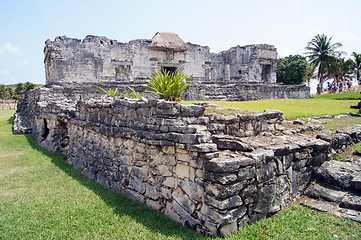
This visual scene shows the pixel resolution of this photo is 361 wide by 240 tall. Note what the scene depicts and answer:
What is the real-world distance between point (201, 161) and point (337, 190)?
2607 mm

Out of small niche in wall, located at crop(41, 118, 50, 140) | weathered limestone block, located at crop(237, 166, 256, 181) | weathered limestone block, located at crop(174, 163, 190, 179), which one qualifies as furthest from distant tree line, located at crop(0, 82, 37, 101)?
weathered limestone block, located at crop(237, 166, 256, 181)

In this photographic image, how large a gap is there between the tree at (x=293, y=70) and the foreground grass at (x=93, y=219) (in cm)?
2696

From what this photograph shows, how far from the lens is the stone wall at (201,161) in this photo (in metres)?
3.50

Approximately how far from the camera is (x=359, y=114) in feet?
28.6

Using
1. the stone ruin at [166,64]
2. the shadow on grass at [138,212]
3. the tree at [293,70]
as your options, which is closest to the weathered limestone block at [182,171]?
the shadow on grass at [138,212]

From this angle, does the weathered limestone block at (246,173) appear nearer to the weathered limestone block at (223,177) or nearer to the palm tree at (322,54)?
the weathered limestone block at (223,177)

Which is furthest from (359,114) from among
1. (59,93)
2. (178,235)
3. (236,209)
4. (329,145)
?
(59,93)

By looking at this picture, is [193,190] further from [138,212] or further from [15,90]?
[15,90]

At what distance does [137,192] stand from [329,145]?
151 inches

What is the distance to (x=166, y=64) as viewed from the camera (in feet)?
71.6

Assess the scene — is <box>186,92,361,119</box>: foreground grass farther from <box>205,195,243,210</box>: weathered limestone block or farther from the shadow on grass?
the shadow on grass

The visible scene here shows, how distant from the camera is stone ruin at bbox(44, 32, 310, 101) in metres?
13.6

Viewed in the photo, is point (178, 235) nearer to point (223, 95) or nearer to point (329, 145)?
point (329, 145)

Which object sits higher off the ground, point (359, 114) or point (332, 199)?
point (359, 114)
